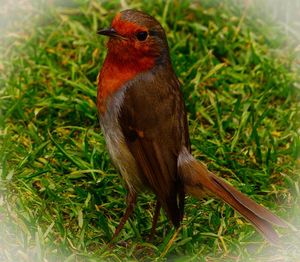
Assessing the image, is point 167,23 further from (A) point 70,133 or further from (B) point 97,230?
(B) point 97,230

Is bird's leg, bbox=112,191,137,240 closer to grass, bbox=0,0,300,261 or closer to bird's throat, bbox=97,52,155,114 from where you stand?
grass, bbox=0,0,300,261

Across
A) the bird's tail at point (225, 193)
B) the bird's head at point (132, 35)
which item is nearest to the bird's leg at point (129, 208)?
the bird's tail at point (225, 193)

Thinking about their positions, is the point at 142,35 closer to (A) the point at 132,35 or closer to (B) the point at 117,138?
(A) the point at 132,35

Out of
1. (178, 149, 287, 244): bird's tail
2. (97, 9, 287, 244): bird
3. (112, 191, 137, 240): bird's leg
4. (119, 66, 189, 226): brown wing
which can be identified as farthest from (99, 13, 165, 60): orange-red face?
(112, 191, 137, 240): bird's leg

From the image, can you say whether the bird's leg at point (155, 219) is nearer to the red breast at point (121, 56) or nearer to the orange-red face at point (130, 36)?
the red breast at point (121, 56)

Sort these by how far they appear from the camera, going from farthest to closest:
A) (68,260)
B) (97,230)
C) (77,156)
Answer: (77,156)
(97,230)
(68,260)

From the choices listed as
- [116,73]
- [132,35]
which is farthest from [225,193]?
[132,35]

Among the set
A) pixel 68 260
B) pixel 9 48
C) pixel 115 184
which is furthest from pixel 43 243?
pixel 9 48
